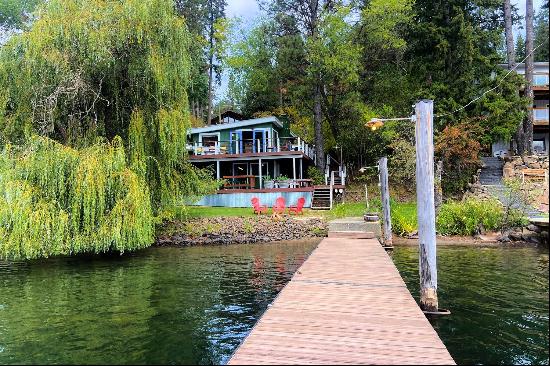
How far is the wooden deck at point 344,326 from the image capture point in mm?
4391

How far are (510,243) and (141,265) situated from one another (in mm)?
15131

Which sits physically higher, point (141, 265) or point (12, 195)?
point (12, 195)

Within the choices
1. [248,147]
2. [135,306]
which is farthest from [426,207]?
[248,147]

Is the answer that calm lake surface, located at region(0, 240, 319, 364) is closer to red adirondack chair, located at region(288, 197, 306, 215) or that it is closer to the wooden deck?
the wooden deck

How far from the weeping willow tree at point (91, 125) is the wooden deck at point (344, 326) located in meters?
8.69

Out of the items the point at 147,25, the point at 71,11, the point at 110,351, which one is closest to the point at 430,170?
the point at 110,351

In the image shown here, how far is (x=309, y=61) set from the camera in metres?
29.6

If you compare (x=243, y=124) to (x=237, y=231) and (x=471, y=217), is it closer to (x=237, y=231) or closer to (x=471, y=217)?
(x=237, y=231)

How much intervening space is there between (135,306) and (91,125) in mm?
9599

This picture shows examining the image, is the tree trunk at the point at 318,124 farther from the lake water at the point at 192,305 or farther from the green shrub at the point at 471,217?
the lake water at the point at 192,305

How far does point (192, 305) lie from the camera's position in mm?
9625

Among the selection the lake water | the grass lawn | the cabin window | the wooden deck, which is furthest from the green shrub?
the cabin window

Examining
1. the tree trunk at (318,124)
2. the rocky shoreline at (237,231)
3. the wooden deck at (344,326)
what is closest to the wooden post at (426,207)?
the wooden deck at (344,326)

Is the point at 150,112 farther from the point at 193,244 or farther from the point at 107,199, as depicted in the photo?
the point at 193,244
